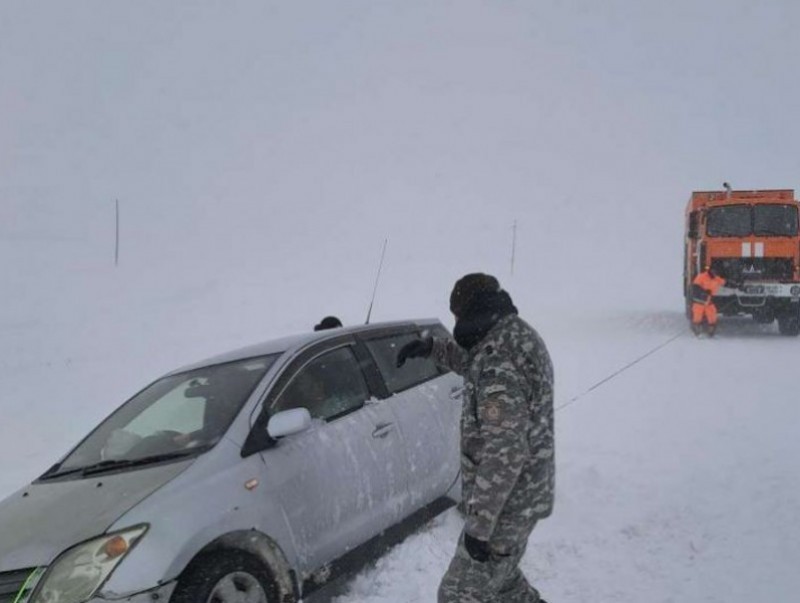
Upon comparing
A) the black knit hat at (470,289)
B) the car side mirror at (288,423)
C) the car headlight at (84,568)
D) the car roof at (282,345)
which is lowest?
the car headlight at (84,568)

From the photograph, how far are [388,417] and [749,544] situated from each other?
98.8 inches

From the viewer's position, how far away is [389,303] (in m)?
25.0

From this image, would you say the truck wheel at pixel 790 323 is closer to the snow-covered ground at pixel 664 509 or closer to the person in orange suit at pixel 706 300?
the person in orange suit at pixel 706 300

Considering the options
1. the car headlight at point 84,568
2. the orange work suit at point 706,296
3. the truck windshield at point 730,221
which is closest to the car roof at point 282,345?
the car headlight at point 84,568

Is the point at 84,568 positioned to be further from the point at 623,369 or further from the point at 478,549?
the point at 623,369

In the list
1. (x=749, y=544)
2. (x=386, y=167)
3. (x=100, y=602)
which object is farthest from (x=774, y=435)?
(x=386, y=167)

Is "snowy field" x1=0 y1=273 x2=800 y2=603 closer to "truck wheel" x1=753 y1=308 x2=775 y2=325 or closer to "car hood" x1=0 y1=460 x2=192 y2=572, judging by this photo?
"truck wheel" x1=753 y1=308 x2=775 y2=325

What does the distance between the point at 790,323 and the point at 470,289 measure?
14.3 m

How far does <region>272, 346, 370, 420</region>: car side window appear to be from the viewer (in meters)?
4.55

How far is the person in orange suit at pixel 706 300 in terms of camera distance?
15414mm

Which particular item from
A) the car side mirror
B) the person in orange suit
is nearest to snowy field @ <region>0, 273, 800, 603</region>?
the person in orange suit

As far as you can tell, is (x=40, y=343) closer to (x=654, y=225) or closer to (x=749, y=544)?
(x=749, y=544)

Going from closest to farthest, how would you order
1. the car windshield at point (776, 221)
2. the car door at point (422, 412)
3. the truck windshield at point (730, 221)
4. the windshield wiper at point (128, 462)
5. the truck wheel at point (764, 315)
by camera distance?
the windshield wiper at point (128, 462)
the car door at point (422, 412)
the truck wheel at point (764, 315)
the car windshield at point (776, 221)
the truck windshield at point (730, 221)

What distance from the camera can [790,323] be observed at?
50.7 ft
